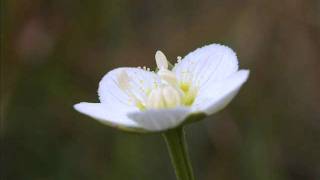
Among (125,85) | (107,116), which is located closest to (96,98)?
(125,85)

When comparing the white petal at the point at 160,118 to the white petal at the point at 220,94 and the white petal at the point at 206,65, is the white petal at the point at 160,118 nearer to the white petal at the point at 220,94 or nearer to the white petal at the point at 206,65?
the white petal at the point at 220,94

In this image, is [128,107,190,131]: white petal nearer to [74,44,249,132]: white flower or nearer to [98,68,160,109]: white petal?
[74,44,249,132]: white flower

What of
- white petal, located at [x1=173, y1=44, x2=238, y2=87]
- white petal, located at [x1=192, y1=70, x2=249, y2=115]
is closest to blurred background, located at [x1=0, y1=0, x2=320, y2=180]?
white petal, located at [x1=173, y1=44, x2=238, y2=87]

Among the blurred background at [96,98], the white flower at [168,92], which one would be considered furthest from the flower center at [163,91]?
the blurred background at [96,98]

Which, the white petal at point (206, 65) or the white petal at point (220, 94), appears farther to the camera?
the white petal at point (206, 65)

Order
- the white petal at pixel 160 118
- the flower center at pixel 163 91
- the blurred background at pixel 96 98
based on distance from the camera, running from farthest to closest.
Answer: the blurred background at pixel 96 98 < the flower center at pixel 163 91 < the white petal at pixel 160 118

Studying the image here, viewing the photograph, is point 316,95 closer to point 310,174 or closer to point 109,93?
point 310,174
